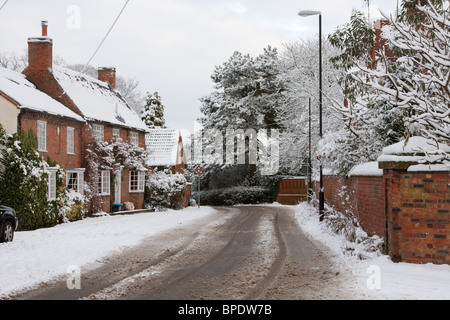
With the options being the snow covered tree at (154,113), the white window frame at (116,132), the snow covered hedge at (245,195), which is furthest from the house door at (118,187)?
the snow covered hedge at (245,195)

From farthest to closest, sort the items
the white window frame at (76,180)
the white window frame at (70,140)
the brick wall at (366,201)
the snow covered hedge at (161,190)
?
the snow covered hedge at (161,190)
the white window frame at (76,180)
the white window frame at (70,140)
the brick wall at (366,201)

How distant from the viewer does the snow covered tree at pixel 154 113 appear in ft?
155

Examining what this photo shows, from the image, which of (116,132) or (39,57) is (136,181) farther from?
(39,57)

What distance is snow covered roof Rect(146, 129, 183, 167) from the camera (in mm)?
39094

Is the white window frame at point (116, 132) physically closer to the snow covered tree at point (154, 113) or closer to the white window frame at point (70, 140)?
the white window frame at point (70, 140)

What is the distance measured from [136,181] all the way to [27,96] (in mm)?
11505

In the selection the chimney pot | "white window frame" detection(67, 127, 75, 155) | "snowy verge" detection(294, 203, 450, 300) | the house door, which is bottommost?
"snowy verge" detection(294, 203, 450, 300)

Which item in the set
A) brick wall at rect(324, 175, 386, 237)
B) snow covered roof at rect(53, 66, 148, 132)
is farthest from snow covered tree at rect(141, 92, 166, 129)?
brick wall at rect(324, 175, 386, 237)

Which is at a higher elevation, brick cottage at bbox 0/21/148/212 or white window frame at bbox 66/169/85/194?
brick cottage at bbox 0/21/148/212

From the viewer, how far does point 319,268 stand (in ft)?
36.1

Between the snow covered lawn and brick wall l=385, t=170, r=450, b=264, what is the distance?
Answer: 30 centimetres

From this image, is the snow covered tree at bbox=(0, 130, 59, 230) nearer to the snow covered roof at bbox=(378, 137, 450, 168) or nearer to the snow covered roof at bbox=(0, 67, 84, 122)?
the snow covered roof at bbox=(0, 67, 84, 122)

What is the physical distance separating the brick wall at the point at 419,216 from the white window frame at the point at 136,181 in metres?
24.8

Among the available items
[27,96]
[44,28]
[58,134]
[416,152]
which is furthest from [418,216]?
[44,28]
